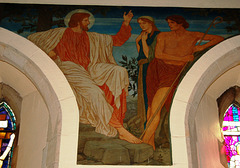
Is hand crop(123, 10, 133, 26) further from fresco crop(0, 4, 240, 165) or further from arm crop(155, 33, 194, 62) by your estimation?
arm crop(155, 33, 194, 62)

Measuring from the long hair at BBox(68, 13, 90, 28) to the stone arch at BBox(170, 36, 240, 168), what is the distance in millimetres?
2148

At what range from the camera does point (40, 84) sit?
7.33 m

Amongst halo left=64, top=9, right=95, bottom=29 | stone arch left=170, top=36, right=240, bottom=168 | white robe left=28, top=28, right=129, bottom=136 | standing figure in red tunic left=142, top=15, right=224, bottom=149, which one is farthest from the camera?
halo left=64, top=9, right=95, bottom=29

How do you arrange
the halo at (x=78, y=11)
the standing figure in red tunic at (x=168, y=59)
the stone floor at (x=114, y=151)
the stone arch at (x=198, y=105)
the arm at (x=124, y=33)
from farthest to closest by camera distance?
the halo at (x=78, y=11) → the arm at (x=124, y=33) → the standing figure in red tunic at (x=168, y=59) → the stone arch at (x=198, y=105) → the stone floor at (x=114, y=151)

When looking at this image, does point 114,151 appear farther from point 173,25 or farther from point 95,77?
point 173,25

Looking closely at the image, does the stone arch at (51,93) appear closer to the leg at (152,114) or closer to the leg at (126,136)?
the leg at (126,136)

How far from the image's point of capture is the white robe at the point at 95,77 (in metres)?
7.07

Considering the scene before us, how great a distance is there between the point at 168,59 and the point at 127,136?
1586mm

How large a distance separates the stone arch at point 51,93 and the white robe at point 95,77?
0.14 m

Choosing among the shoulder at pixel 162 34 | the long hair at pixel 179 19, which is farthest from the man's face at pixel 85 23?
the long hair at pixel 179 19

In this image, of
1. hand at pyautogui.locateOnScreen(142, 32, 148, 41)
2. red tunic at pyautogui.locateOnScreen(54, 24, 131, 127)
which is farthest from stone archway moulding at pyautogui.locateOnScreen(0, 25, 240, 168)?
hand at pyautogui.locateOnScreen(142, 32, 148, 41)

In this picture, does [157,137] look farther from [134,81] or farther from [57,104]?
[57,104]

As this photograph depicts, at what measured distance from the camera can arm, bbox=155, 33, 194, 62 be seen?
24.7ft

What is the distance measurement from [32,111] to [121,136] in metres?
2.19
